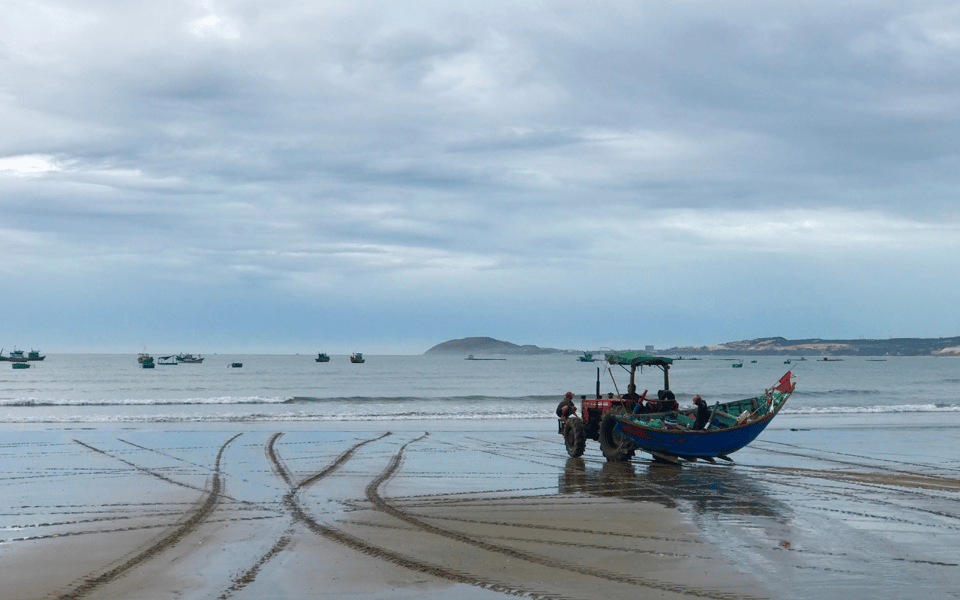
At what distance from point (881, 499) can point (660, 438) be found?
596cm

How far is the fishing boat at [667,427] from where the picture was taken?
61.6ft

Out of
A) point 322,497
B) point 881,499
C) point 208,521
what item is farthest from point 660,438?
point 208,521

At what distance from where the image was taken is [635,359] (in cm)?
2111

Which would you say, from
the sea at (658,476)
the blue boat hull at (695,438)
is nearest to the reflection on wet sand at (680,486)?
the sea at (658,476)

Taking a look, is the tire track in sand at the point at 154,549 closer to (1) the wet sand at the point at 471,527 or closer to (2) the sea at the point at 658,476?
(1) the wet sand at the point at 471,527

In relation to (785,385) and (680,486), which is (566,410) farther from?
(680,486)

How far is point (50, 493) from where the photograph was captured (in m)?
14.7

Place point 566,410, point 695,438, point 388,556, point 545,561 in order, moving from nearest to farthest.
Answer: point 545,561
point 388,556
point 695,438
point 566,410

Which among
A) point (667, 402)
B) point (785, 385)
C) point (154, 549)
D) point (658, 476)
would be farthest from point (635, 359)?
point (154, 549)

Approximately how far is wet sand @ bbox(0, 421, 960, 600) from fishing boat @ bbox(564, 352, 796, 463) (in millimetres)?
554

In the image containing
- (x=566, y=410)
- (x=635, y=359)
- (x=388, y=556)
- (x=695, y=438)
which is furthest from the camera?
(x=566, y=410)

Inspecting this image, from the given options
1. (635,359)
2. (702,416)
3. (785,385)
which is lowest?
(702,416)

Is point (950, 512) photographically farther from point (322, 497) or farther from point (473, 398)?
point (473, 398)

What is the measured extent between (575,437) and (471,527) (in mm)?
9271
